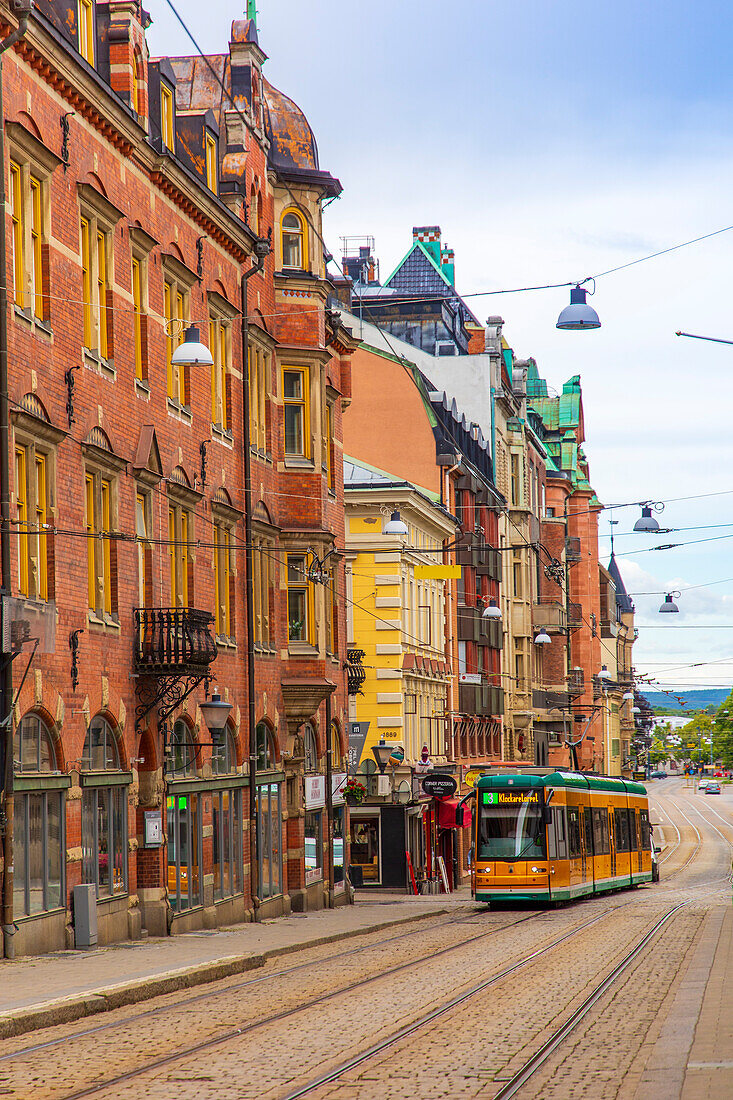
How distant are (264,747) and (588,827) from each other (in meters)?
9.53

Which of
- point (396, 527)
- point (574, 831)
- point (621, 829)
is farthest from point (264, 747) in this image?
point (621, 829)

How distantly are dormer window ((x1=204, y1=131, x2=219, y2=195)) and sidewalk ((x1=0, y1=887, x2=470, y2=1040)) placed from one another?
44.8ft

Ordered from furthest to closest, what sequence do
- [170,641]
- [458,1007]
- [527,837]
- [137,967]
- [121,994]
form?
[527,837]
[170,641]
[137,967]
[121,994]
[458,1007]

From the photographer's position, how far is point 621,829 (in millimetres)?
43750

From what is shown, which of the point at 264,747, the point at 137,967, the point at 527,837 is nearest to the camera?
the point at 137,967

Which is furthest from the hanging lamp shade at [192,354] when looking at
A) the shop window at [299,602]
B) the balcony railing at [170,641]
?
the shop window at [299,602]

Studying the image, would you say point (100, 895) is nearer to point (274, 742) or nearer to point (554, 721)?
point (274, 742)

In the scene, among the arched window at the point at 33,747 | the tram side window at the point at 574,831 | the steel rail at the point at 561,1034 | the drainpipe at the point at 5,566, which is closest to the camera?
the steel rail at the point at 561,1034

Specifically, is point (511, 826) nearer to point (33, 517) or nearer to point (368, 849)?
point (368, 849)

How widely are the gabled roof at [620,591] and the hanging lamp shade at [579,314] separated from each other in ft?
403

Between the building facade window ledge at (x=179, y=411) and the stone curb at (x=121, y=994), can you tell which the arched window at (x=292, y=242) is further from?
the stone curb at (x=121, y=994)

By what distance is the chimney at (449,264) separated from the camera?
81500 mm

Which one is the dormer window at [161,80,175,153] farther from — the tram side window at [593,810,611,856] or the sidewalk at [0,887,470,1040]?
the tram side window at [593,810,611,856]

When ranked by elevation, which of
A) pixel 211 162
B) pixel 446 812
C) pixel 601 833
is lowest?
pixel 446 812
